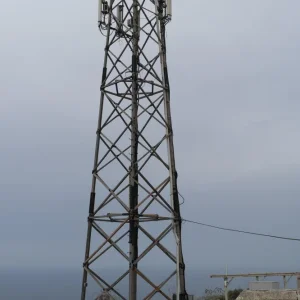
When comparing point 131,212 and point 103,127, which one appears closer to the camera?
point 131,212

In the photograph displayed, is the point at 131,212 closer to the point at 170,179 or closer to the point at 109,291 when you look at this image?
the point at 170,179

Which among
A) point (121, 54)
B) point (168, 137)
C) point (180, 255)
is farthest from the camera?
point (121, 54)

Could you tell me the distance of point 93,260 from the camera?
13.8 m

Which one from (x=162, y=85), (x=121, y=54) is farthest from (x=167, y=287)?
(x=121, y=54)

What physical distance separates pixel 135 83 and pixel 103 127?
58.1 inches

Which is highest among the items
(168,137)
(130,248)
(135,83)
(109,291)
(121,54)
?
(121,54)

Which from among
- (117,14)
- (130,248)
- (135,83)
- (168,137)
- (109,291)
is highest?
(117,14)

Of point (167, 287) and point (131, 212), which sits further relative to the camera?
point (167, 287)

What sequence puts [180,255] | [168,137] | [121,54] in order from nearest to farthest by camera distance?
[180,255]
[168,137]
[121,54]

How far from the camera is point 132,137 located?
14.2 meters

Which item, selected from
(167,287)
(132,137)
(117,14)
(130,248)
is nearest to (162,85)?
(132,137)

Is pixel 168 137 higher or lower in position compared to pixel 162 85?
lower

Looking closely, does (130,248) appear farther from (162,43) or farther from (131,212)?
(162,43)

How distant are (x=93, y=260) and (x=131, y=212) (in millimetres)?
1640
